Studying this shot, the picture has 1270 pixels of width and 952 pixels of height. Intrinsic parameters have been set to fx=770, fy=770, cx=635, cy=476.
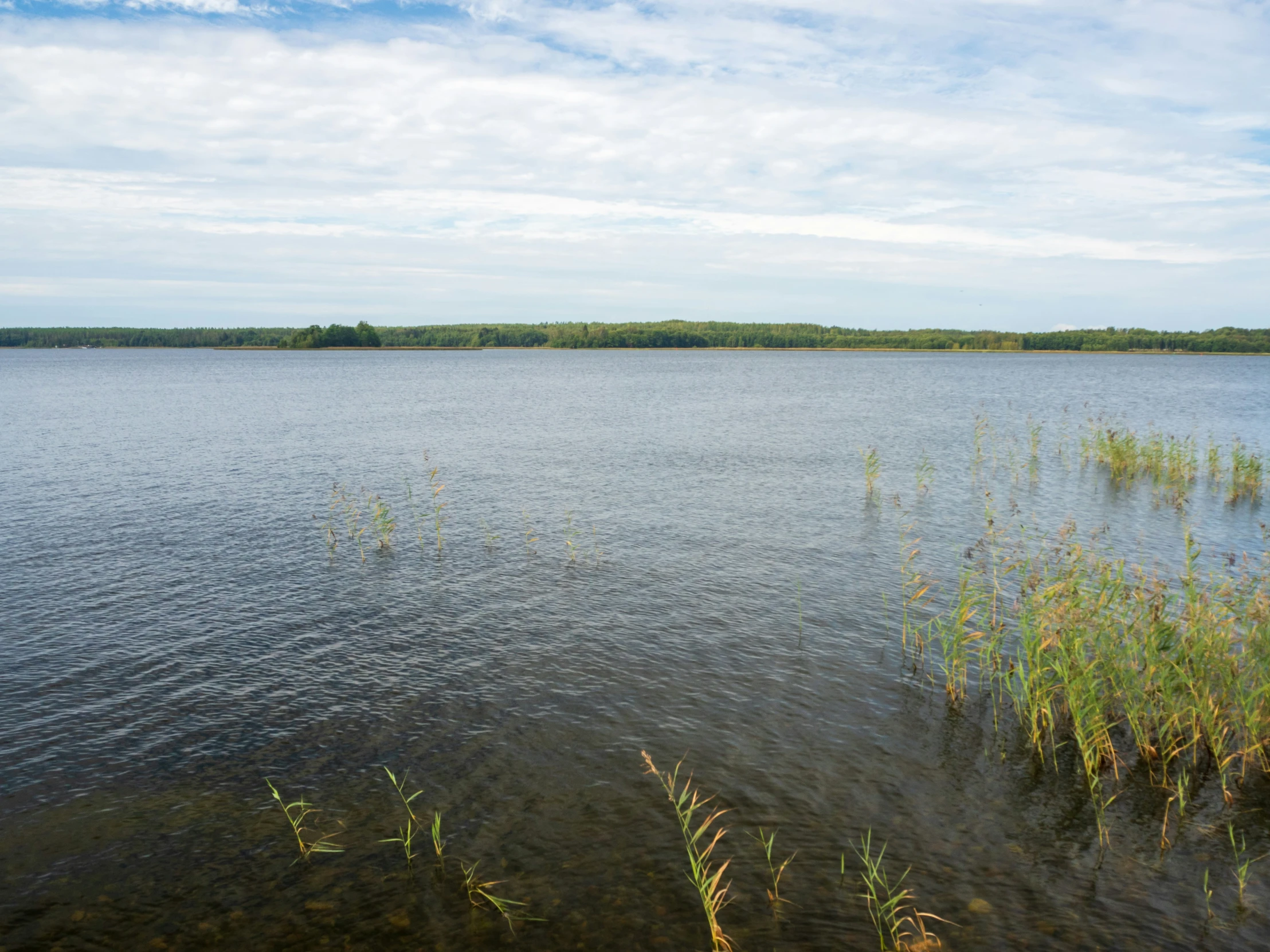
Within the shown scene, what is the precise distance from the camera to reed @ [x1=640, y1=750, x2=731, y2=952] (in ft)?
26.7

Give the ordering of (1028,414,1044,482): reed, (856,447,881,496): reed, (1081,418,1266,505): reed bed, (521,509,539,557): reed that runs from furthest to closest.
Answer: (1028,414,1044,482): reed
(856,447,881,496): reed
(1081,418,1266,505): reed bed
(521,509,539,557): reed

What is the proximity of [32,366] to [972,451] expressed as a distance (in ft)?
564

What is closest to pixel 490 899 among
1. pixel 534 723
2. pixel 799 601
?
pixel 534 723

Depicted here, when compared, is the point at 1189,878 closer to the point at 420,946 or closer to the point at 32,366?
the point at 420,946

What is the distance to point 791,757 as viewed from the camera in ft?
38.5

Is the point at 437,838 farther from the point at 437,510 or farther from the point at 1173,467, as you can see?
the point at 1173,467

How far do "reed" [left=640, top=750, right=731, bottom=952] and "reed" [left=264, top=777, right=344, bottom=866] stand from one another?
4151 mm

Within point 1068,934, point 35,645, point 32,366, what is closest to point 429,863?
point 1068,934

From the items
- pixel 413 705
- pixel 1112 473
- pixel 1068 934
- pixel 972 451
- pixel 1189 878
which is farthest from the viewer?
pixel 972 451

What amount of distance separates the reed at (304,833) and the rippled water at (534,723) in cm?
19

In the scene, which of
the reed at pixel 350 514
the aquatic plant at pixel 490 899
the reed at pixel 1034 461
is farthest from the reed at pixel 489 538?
the reed at pixel 1034 461

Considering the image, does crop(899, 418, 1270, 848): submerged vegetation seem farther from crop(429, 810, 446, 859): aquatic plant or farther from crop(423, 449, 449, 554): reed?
crop(423, 449, 449, 554): reed

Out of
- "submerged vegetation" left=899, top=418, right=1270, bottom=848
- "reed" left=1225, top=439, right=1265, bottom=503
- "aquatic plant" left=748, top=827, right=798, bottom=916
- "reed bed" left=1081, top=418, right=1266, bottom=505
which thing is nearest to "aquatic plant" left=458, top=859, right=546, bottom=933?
"aquatic plant" left=748, top=827, right=798, bottom=916

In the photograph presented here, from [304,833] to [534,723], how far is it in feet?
12.8
